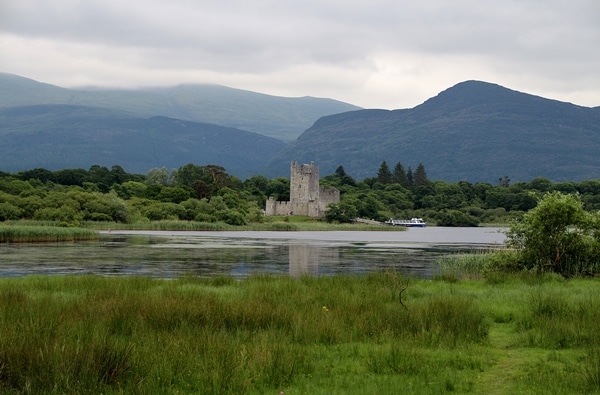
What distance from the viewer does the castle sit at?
116 meters

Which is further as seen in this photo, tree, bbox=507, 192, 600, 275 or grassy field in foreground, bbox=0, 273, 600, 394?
tree, bbox=507, 192, 600, 275

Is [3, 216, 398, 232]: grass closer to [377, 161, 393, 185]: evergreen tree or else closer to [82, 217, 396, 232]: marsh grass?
[82, 217, 396, 232]: marsh grass

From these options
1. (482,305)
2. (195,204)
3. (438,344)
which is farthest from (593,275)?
Result: (195,204)

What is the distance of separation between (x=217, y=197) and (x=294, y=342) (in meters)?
75.7

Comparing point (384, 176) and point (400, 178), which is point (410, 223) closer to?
point (384, 176)

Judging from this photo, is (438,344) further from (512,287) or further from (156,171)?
(156,171)

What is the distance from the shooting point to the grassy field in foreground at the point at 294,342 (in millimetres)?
7109

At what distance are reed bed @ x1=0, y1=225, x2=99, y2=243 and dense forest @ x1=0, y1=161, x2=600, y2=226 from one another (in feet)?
34.8

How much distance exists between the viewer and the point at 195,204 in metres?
81.9

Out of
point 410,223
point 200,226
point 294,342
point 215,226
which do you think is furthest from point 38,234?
point 410,223

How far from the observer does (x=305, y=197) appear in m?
118

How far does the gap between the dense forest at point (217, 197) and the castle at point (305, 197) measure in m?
2.89

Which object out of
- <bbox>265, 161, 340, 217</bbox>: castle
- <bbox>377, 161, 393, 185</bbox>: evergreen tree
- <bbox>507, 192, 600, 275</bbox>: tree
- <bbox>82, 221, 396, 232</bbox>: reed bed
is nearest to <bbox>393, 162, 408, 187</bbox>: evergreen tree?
<bbox>377, 161, 393, 185</bbox>: evergreen tree

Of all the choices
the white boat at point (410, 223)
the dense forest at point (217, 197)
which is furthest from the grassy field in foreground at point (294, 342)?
the white boat at point (410, 223)
